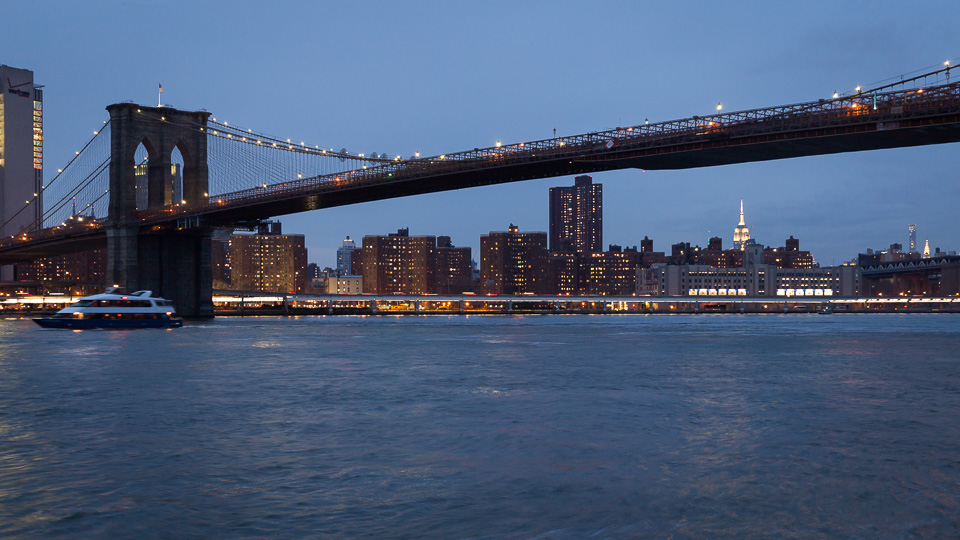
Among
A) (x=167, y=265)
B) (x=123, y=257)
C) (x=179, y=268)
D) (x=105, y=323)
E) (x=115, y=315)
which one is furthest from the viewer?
(x=179, y=268)

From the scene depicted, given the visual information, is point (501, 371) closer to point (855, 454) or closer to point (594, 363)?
point (594, 363)

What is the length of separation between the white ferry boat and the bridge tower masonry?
222 inches

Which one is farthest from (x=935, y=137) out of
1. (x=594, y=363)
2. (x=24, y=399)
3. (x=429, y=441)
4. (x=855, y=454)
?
(x=24, y=399)

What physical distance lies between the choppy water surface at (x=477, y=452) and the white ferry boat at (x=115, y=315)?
2889 centimetres

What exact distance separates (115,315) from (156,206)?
46.7ft

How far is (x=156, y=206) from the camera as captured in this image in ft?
234

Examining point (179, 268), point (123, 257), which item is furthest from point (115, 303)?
point (179, 268)

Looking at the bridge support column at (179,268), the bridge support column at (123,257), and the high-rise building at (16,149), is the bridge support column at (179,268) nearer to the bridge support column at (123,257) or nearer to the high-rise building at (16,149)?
the bridge support column at (123,257)

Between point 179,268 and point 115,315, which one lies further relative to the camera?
point 179,268

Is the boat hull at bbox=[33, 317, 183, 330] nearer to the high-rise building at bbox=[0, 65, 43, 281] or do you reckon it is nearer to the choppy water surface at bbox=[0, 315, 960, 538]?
the choppy water surface at bbox=[0, 315, 960, 538]

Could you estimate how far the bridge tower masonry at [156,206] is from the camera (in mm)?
67062

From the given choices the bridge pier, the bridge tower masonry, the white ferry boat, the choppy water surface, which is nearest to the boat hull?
the white ferry boat

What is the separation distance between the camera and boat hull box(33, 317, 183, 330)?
59.5 meters

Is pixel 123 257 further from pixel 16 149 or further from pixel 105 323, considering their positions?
pixel 16 149
